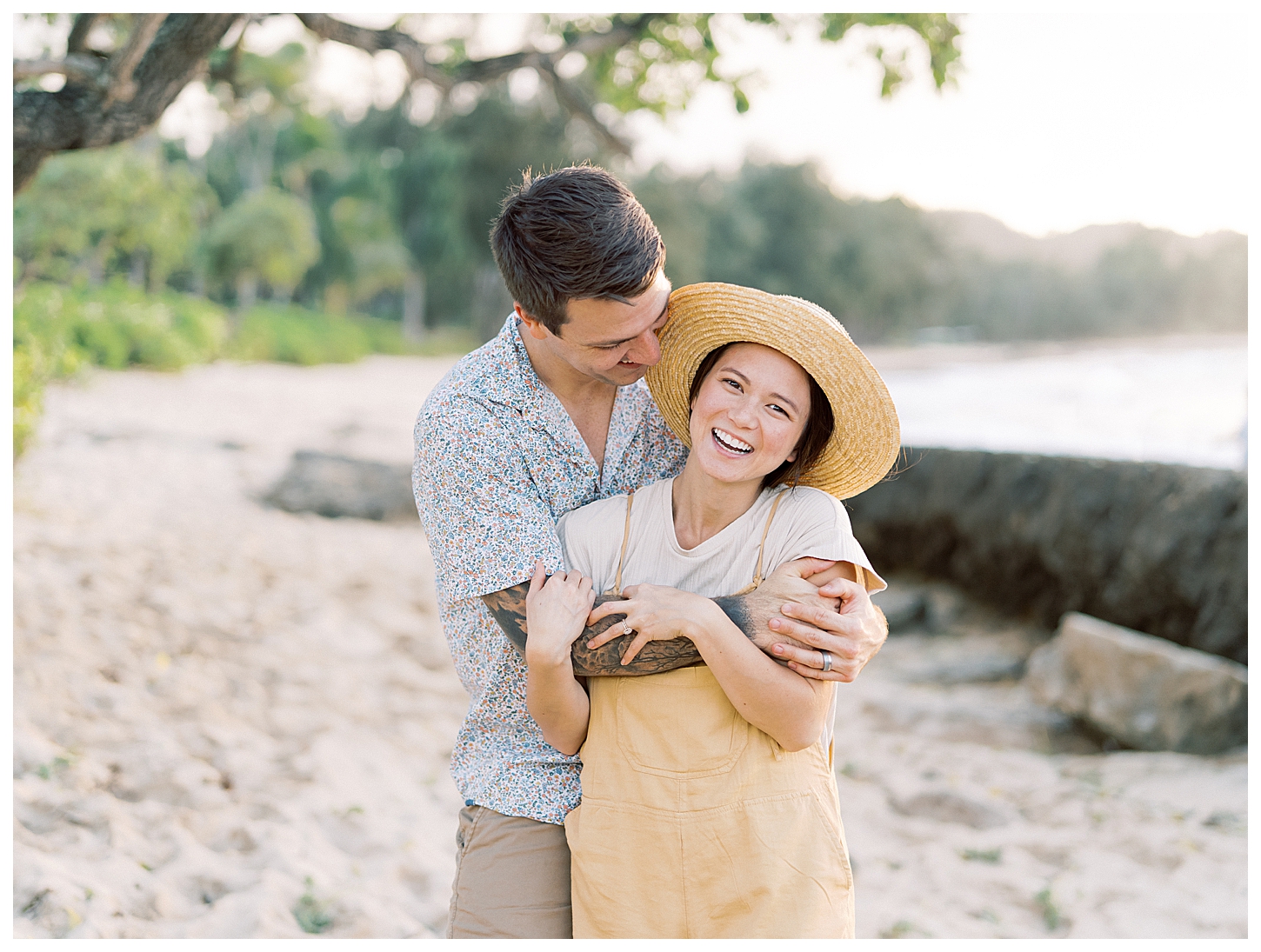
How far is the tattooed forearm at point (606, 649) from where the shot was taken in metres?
2.00

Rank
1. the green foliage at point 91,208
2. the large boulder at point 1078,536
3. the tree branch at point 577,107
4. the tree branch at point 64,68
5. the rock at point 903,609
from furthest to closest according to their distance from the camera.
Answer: the green foliage at point 91,208
the rock at point 903,609
the large boulder at point 1078,536
the tree branch at point 577,107
the tree branch at point 64,68

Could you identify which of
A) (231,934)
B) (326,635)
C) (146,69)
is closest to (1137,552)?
(326,635)

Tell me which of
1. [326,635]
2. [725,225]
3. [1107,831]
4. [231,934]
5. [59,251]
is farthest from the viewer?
[725,225]

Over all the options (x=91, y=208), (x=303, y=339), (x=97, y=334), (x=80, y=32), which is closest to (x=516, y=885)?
(x=80, y=32)

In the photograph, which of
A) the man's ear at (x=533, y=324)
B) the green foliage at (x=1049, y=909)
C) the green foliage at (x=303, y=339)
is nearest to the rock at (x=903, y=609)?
the green foliage at (x=1049, y=909)

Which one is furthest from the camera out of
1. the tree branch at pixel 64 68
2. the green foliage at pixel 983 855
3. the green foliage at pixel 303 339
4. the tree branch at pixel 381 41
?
the green foliage at pixel 303 339

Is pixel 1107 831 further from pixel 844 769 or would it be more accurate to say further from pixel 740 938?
pixel 740 938

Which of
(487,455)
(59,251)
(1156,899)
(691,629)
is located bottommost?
(1156,899)

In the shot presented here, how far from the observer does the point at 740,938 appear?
1963 mm

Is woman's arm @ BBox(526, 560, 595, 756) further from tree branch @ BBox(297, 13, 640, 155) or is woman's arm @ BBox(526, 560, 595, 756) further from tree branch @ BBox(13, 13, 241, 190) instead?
tree branch @ BBox(297, 13, 640, 155)

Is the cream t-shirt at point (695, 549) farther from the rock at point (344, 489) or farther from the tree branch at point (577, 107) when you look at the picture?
the rock at point (344, 489)

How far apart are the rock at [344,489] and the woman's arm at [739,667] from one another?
24.2 feet

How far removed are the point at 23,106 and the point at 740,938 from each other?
343 centimetres

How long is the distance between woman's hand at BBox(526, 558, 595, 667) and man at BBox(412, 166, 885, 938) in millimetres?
43
